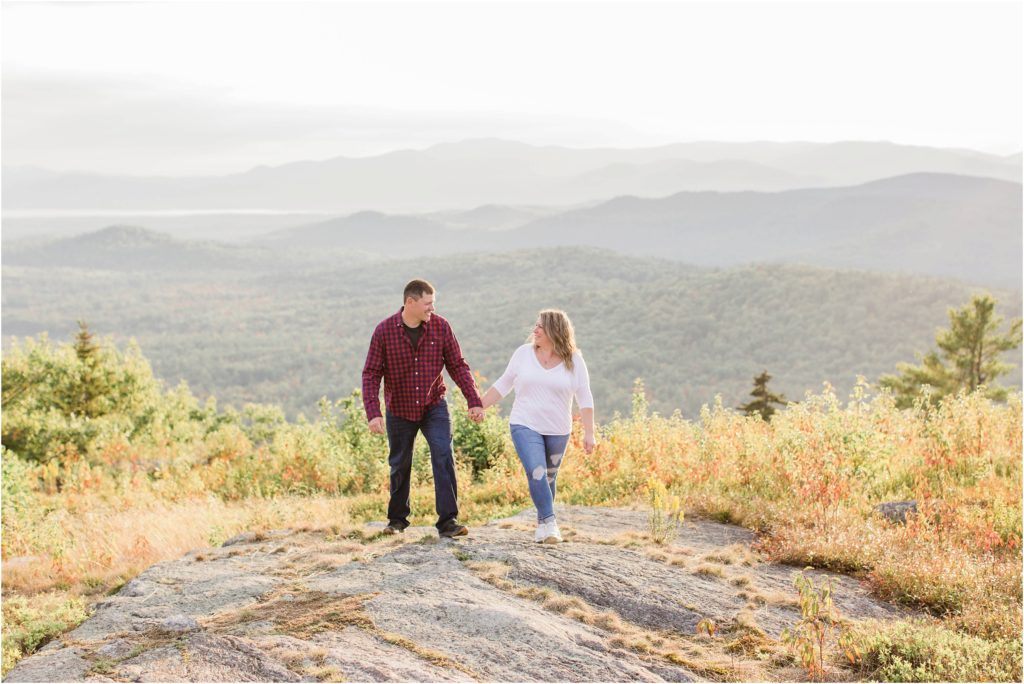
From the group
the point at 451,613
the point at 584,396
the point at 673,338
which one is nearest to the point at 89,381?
the point at 584,396

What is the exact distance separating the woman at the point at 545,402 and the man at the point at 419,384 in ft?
1.40

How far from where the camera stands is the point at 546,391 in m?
7.11

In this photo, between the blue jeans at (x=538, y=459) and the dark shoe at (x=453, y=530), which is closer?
the blue jeans at (x=538, y=459)

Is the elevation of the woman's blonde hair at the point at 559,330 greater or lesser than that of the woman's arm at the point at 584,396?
greater

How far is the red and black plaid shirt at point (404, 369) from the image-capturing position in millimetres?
7180

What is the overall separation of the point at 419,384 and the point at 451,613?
7.59 feet

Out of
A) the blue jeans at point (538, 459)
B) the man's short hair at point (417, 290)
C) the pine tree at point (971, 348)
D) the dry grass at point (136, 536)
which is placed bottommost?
the pine tree at point (971, 348)

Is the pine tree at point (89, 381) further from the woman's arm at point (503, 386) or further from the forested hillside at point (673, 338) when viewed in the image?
the forested hillside at point (673, 338)

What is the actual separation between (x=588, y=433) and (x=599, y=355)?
10482 cm

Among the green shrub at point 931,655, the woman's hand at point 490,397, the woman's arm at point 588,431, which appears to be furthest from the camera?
the woman's hand at point 490,397

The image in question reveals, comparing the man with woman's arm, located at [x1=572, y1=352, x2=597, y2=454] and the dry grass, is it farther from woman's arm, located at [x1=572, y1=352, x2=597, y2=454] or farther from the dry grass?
the dry grass

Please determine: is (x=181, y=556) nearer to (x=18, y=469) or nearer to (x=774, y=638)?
(x=774, y=638)

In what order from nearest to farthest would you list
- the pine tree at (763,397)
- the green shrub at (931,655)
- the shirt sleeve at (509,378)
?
the green shrub at (931,655) → the shirt sleeve at (509,378) → the pine tree at (763,397)

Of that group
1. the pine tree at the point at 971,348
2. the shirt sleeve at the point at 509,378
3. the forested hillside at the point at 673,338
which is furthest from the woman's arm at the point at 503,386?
the forested hillside at the point at 673,338
